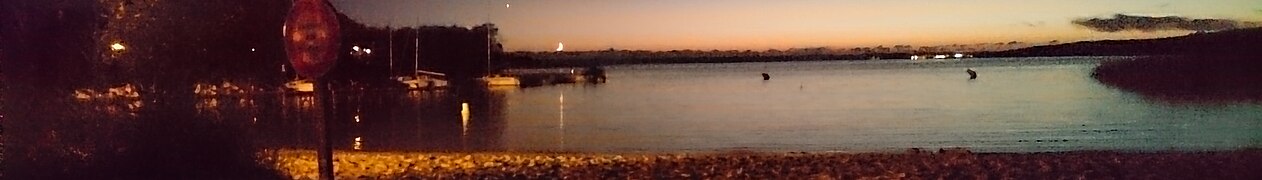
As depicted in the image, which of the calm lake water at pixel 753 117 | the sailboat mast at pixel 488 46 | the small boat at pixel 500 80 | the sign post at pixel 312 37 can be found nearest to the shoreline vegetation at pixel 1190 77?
the calm lake water at pixel 753 117

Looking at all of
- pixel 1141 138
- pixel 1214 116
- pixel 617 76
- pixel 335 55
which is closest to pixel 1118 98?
pixel 1214 116

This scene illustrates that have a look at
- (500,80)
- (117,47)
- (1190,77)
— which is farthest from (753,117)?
(117,47)

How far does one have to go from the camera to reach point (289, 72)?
867cm

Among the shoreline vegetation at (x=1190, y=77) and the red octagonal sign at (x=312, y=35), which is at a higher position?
the red octagonal sign at (x=312, y=35)

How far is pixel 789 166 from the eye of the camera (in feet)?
30.1

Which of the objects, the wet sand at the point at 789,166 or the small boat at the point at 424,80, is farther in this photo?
the small boat at the point at 424,80

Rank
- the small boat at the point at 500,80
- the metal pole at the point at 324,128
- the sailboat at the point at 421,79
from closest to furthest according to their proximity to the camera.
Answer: the metal pole at the point at 324,128, the sailboat at the point at 421,79, the small boat at the point at 500,80

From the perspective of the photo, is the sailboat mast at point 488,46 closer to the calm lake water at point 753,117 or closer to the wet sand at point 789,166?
the calm lake water at point 753,117

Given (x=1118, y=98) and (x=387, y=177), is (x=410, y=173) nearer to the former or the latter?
(x=387, y=177)

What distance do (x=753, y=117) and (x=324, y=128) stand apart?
619 inches

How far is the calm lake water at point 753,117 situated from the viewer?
12.6m

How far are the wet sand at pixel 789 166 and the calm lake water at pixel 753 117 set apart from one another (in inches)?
24.8

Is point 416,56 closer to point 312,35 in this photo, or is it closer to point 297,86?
point 297,86

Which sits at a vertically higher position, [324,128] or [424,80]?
[324,128]
